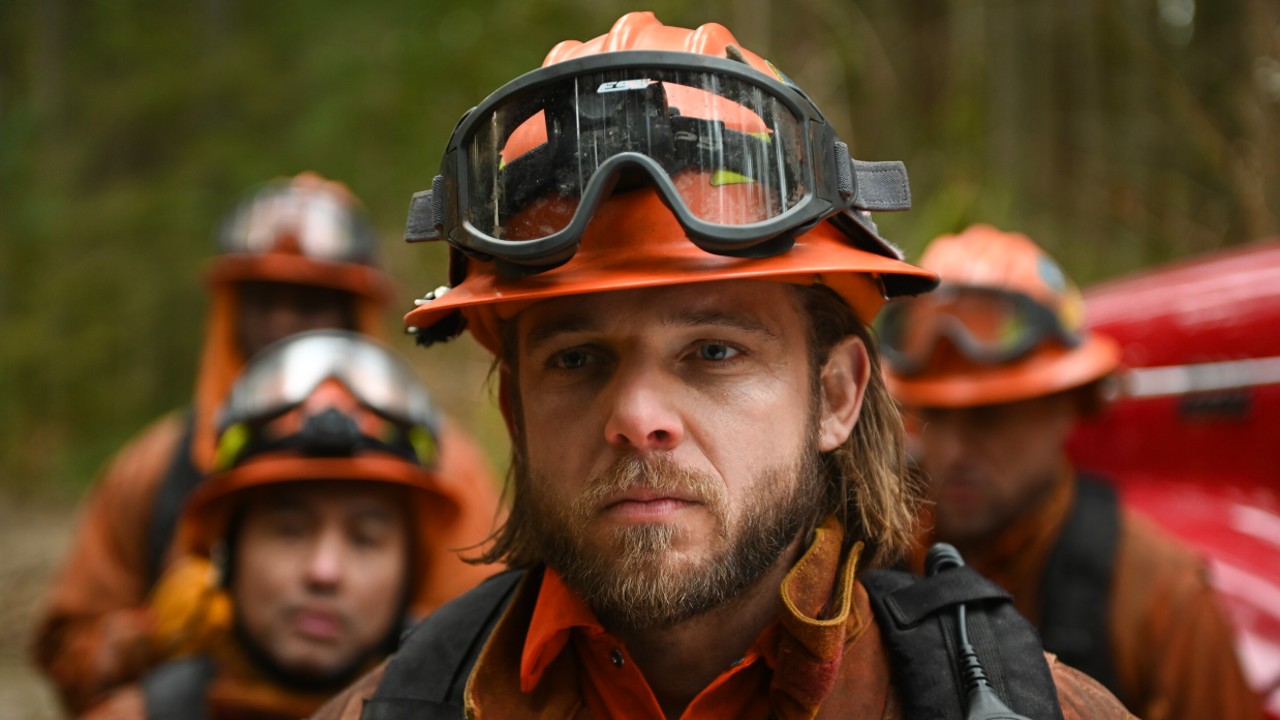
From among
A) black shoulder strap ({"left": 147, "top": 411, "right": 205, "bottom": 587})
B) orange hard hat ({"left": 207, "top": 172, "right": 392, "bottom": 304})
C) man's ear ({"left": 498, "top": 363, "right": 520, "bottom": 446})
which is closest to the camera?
man's ear ({"left": 498, "top": 363, "right": 520, "bottom": 446})

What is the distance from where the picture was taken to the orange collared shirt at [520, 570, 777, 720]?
6.42ft

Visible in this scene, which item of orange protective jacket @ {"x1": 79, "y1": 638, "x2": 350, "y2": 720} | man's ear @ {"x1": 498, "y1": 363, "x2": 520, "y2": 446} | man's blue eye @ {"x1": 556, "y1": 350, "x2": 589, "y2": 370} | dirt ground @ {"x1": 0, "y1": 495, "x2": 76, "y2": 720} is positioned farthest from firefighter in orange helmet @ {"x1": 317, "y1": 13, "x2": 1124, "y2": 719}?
dirt ground @ {"x1": 0, "y1": 495, "x2": 76, "y2": 720}

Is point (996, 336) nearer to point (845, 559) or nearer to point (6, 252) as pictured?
point (845, 559)

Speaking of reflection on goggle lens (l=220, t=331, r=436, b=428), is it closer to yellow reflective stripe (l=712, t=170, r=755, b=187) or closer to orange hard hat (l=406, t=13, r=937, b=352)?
orange hard hat (l=406, t=13, r=937, b=352)

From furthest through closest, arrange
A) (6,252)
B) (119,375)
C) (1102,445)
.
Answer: (6,252), (119,375), (1102,445)

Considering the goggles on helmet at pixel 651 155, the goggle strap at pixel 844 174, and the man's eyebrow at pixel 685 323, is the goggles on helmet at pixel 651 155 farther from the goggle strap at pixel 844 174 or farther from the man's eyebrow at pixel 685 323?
the man's eyebrow at pixel 685 323

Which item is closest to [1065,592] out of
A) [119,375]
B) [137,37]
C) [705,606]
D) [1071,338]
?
[1071,338]

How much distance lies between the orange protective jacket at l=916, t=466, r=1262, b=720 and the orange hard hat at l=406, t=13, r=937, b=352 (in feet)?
6.14

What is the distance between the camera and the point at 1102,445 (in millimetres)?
4457

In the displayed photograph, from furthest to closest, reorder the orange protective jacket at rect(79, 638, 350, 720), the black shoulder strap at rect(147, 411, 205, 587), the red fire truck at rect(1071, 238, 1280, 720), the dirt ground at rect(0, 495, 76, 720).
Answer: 1. the dirt ground at rect(0, 495, 76, 720)
2. the black shoulder strap at rect(147, 411, 205, 587)
3. the red fire truck at rect(1071, 238, 1280, 720)
4. the orange protective jacket at rect(79, 638, 350, 720)

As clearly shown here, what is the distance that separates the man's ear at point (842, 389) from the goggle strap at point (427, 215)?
821 mm

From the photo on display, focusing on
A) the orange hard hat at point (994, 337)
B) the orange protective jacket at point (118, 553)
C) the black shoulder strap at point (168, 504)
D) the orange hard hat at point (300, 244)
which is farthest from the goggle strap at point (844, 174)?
the orange hard hat at point (300, 244)

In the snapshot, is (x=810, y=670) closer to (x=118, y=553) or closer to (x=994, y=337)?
(x=994, y=337)

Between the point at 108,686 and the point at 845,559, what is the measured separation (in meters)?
3.05
